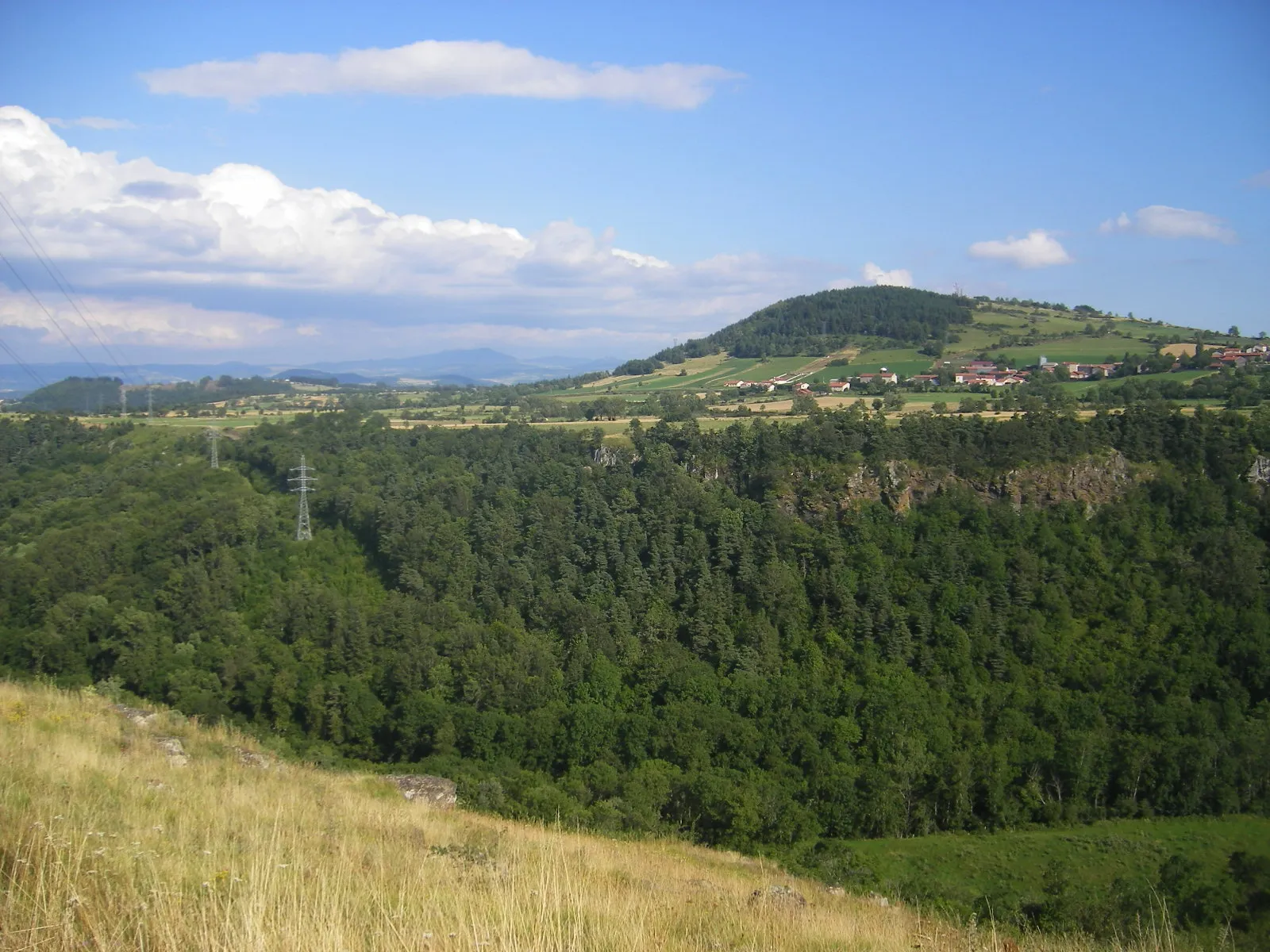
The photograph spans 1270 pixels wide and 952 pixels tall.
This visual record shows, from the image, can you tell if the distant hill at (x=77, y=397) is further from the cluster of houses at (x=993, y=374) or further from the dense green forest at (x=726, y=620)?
the cluster of houses at (x=993, y=374)

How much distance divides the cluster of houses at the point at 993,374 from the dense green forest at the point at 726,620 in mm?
14883

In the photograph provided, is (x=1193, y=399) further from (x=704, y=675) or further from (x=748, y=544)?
(x=704, y=675)

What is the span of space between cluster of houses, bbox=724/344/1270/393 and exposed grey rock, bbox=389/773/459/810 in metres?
38.9

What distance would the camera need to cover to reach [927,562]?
28.8 metres

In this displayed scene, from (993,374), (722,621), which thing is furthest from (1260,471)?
(993,374)

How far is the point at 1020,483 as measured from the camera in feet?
103

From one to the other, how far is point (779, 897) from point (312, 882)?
4.31 meters

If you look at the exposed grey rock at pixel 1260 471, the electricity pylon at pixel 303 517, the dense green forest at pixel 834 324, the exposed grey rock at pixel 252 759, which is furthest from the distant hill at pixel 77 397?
the exposed grey rock at pixel 1260 471

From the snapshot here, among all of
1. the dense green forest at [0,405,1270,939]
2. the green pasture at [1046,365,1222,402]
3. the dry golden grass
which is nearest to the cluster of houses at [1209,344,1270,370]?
the green pasture at [1046,365,1222,402]

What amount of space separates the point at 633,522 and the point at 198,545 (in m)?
16.3

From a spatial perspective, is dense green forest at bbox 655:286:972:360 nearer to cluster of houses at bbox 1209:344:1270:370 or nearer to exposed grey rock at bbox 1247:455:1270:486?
cluster of houses at bbox 1209:344:1270:370

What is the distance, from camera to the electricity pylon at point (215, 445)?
127 feet

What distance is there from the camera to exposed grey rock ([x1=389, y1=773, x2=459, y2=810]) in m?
14.5

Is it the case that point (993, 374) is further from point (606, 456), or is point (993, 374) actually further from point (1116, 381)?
point (606, 456)
